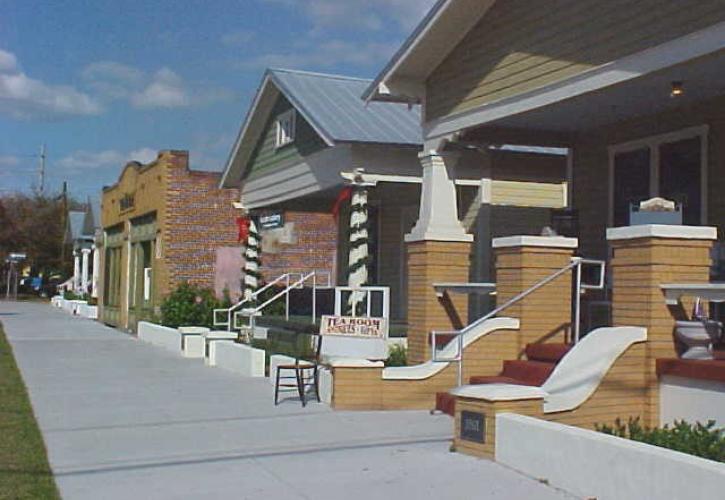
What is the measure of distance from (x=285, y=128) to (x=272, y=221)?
2.44m

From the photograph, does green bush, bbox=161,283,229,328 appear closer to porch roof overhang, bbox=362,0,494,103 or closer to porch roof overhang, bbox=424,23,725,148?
porch roof overhang, bbox=362,0,494,103

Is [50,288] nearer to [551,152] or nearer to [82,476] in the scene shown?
[551,152]

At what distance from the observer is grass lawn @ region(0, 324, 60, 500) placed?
810 cm

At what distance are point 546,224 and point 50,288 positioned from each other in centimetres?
5982

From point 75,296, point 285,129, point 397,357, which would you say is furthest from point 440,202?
point 75,296

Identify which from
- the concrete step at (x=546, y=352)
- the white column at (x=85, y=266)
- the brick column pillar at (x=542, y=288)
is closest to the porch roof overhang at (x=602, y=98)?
the brick column pillar at (x=542, y=288)

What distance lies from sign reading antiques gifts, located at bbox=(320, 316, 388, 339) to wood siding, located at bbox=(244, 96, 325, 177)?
6198 millimetres

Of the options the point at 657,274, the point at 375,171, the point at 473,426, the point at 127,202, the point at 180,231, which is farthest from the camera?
the point at 127,202

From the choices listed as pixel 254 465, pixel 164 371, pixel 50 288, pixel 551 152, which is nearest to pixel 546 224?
pixel 551 152

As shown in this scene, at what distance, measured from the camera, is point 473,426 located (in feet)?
30.2

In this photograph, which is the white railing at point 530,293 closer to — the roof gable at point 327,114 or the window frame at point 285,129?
the roof gable at point 327,114

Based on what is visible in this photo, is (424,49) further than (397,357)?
No

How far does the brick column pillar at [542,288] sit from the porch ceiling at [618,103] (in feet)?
5.16

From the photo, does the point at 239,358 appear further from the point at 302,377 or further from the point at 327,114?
the point at 302,377
